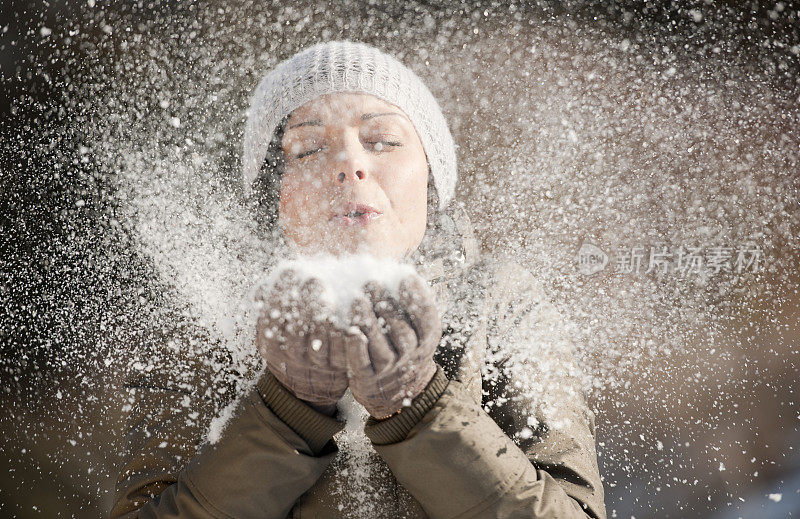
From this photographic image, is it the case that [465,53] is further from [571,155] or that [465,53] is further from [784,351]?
[784,351]

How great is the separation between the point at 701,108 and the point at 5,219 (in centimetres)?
107

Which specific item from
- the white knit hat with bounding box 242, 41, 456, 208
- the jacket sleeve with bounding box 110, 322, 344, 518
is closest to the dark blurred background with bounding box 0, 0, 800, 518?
the white knit hat with bounding box 242, 41, 456, 208

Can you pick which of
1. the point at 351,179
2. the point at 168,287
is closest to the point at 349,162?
the point at 351,179

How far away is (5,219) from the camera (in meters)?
0.79

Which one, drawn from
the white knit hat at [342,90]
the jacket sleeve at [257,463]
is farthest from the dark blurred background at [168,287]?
the jacket sleeve at [257,463]

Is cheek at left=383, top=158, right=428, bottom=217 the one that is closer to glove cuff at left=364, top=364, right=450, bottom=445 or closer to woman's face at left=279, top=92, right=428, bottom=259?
woman's face at left=279, top=92, right=428, bottom=259

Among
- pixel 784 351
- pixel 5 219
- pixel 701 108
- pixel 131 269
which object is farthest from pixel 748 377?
pixel 5 219

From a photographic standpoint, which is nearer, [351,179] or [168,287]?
[351,179]

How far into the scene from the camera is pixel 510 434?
1.65ft

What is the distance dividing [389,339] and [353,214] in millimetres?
135

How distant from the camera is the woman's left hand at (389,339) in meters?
0.34

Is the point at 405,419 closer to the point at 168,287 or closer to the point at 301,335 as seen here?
the point at 301,335

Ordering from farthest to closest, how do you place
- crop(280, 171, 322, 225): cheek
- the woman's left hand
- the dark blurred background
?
the dark blurred background < crop(280, 171, 322, 225): cheek < the woman's left hand

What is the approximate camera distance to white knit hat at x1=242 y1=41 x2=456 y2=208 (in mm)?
499
